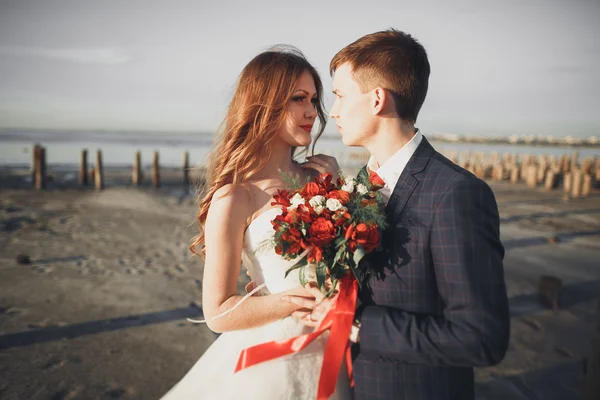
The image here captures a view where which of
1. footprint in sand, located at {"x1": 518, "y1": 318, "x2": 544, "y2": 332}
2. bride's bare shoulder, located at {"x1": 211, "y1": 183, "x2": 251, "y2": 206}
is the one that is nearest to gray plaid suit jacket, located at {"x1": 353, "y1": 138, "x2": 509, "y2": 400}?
bride's bare shoulder, located at {"x1": 211, "y1": 183, "x2": 251, "y2": 206}

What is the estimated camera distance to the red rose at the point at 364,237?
2.09 metres

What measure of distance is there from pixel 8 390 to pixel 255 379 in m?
4.21

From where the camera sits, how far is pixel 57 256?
10086 mm

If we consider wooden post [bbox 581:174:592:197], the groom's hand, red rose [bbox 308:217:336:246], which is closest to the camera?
red rose [bbox 308:217:336:246]

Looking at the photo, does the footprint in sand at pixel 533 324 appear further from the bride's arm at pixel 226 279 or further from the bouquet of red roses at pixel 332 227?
the bouquet of red roses at pixel 332 227

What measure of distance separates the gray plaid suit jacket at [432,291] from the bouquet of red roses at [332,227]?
0.51ft

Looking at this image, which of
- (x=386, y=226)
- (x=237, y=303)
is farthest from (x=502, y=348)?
(x=237, y=303)

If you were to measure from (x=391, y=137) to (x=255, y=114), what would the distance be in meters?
1.27

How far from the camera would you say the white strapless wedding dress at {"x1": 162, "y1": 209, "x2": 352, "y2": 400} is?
2.61 metres

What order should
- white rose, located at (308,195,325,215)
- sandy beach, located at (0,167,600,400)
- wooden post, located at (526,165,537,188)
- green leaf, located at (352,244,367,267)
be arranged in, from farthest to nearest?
wooden post, located at (526,165,537,188), sandy beach, located at (0,167,600,400), white rose, located at (308,195,325,215), green leaf, located at (352,244,367,267)

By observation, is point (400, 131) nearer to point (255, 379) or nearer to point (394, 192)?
point (394, 192)

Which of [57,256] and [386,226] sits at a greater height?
[386,226]

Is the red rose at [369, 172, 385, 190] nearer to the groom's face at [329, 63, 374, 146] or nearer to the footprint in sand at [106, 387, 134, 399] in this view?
the groom's face at [329, 63, 374, 146]

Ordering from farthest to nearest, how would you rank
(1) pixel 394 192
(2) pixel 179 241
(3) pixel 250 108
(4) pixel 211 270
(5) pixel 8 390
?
1. (2) pixel 179 241
2. (5) pixel 8 390
3. (3) pixel 250 108
4. (4) pixel 211 270
5. (1) pixel 394 192
